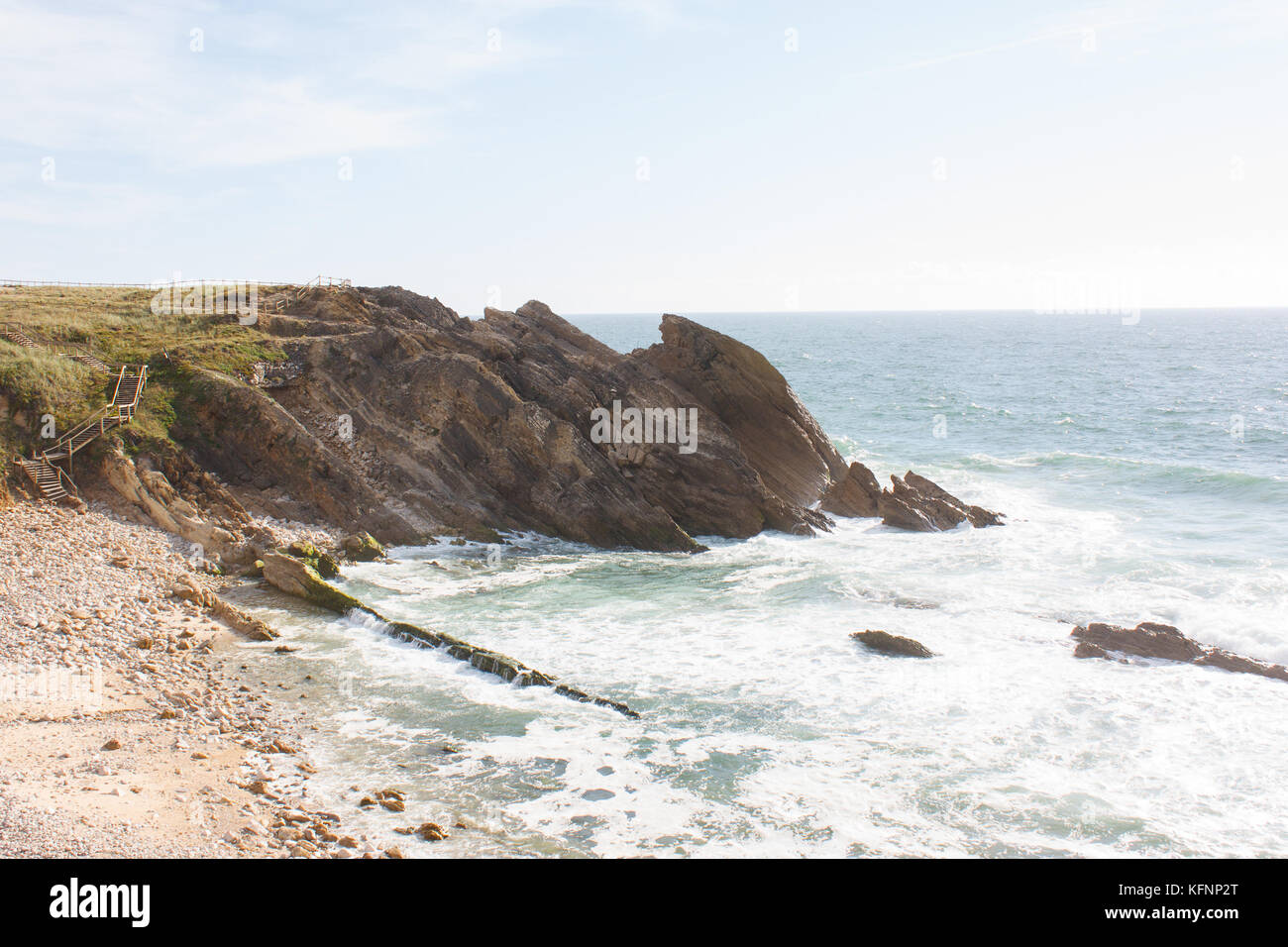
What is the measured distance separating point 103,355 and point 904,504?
34.8 meters

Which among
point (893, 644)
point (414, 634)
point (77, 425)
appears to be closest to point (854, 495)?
point (893, 644)

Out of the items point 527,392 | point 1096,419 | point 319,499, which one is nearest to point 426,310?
point 527,392

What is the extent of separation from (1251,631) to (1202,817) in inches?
467

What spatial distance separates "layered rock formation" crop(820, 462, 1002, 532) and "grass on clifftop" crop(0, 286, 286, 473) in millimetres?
26762

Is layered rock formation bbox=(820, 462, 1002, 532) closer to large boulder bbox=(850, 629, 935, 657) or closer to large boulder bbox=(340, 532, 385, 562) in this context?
large boulder bbox=(850, 629, 935, 657)

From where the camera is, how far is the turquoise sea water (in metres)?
15.0

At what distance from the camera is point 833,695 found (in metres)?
20.5

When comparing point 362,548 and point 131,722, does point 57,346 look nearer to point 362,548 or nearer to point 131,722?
point 362,548

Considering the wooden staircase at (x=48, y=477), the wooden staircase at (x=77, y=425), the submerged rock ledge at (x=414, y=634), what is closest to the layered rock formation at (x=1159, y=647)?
the submerged rock ledge at (x=414, y=634)

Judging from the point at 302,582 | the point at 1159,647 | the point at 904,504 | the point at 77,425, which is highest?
the point at 77,425

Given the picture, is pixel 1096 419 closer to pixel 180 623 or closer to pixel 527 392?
pixel 527 392

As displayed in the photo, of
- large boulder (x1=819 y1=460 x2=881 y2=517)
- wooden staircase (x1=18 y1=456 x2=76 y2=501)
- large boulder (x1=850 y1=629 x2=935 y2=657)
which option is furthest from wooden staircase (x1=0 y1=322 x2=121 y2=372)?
large boulder (x1=819 y1=460 x2=881 y2=517)

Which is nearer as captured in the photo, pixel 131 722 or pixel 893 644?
pixel 131 722

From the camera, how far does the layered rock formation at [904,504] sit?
38.4 meters
